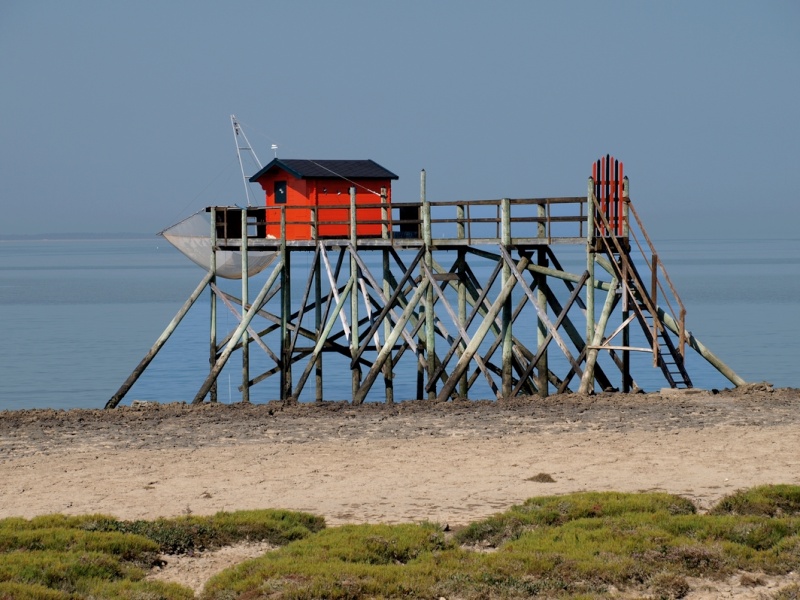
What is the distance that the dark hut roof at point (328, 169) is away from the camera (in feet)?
108

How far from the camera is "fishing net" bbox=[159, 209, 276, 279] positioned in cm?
3512

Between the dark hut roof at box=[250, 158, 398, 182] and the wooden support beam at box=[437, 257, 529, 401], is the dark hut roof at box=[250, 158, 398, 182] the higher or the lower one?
the higher one

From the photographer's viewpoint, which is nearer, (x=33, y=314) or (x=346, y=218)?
(x=346, y=218)

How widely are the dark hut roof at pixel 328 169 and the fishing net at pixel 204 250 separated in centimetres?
225

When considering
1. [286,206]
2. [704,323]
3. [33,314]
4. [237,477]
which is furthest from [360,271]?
[33,314]

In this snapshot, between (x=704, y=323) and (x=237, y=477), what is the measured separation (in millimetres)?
52238

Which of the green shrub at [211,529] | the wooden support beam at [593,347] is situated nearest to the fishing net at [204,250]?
the wooden support beam at [593,347]

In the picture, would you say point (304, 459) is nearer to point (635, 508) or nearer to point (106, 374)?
point (635, 508)

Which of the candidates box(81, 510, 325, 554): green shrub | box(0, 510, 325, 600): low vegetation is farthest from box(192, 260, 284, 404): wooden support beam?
box(81, 510, 325, 554): green shrub

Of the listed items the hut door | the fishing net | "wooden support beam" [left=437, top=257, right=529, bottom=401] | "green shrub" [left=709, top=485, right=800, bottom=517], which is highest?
the hut door

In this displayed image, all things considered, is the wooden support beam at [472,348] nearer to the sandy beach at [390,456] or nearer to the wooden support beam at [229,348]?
the sandy beach at [390,456]

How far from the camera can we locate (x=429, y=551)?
13.9 m

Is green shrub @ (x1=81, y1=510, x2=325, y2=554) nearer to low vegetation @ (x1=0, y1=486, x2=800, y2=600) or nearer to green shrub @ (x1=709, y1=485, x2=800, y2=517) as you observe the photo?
low vegetation @ (x1=0, y1=486, x2=800, y2=600)

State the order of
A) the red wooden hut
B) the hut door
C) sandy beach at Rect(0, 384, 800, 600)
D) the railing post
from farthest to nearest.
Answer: the hut door < the red wooden hut < the railing post < sandy beach at Rect(0, 384, 800, 600)
